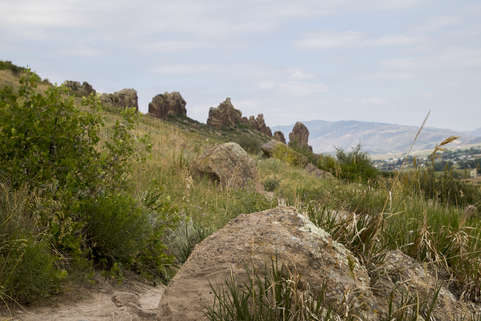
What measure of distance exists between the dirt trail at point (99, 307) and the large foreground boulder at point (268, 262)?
34.1 inches

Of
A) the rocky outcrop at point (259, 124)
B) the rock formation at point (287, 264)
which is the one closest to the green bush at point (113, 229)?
the rock formation at point (287, 264)

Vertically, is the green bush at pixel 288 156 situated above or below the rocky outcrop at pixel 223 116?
below

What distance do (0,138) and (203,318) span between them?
2.88m

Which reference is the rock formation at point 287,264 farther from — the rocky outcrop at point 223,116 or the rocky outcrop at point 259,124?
the rocky outcrop at point 259,124

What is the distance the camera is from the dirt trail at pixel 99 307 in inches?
119

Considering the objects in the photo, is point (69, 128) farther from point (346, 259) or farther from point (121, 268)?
point (346, 259)

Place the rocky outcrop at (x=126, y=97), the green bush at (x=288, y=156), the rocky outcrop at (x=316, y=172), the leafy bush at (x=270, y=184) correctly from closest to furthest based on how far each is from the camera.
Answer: the leafy bush at (x=270, y=184) → the rocky outcrop at (x=316, y=172) → the green bush at (x=288, y=156) → the rocky outcrop at (x=126, y=97)

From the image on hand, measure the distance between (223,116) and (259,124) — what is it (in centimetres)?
1134

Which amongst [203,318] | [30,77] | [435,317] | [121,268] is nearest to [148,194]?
[121,268]

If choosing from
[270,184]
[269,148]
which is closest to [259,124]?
[269,148]

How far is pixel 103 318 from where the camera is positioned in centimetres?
312

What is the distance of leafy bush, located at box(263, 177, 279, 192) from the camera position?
11.1m

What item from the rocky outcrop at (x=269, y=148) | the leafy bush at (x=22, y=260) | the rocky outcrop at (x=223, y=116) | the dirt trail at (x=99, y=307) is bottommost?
the dirt trail at (x=99, y=307)

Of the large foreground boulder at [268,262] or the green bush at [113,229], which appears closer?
the large foreground boulder at [268,262]
